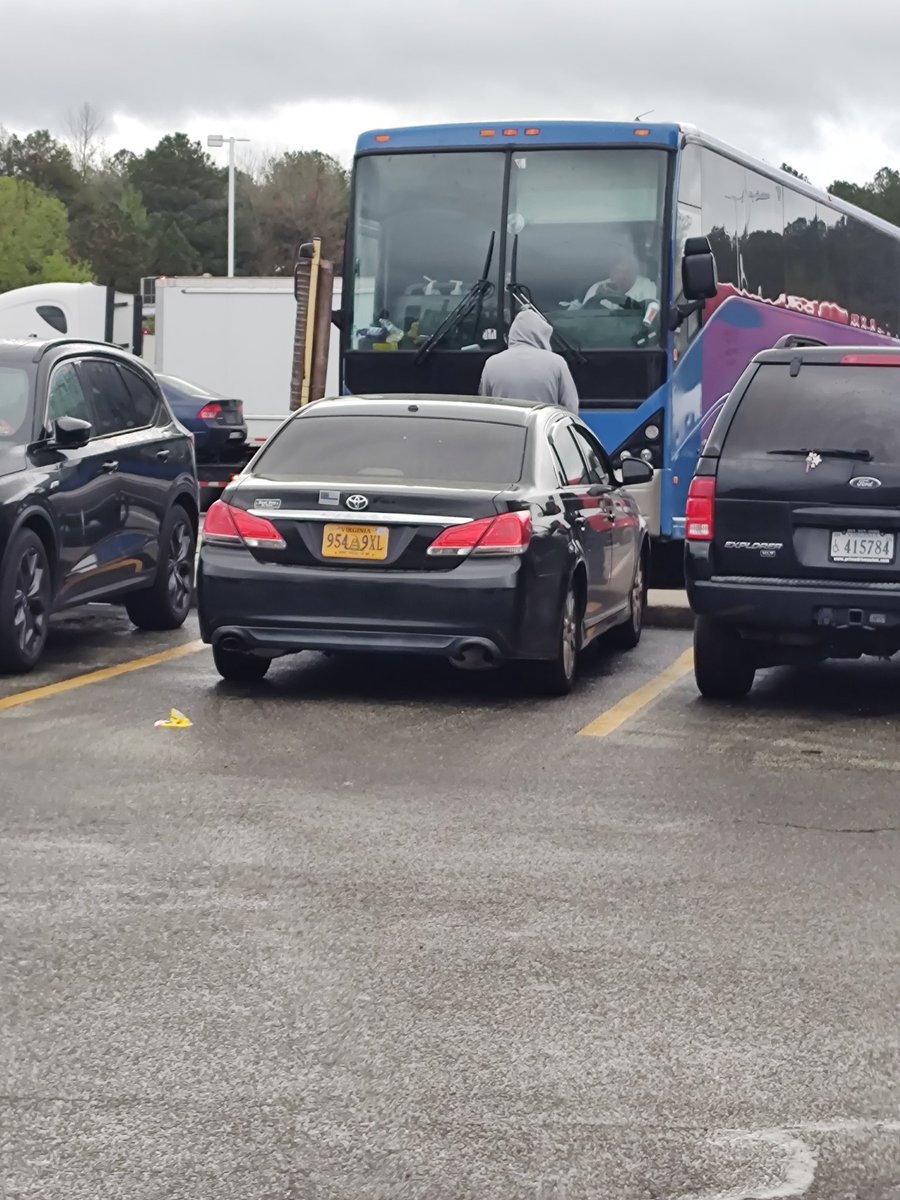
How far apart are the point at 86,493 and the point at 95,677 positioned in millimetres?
1118

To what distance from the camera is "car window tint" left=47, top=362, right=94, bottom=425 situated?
11.7 metres

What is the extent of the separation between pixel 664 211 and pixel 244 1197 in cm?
1250

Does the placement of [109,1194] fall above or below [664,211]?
below


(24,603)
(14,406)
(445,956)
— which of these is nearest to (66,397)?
(14,406)

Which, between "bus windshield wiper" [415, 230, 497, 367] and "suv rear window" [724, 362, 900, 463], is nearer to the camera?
"suv rear window" [724, 362, 900, 463]

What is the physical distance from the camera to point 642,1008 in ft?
17.1

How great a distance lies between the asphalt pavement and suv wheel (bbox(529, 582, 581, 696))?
1.64 ft

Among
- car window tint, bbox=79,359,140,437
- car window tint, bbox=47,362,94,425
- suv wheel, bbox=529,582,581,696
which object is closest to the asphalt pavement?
suv wheel, bbox=529,582,581,696

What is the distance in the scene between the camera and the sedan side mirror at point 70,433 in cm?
1128

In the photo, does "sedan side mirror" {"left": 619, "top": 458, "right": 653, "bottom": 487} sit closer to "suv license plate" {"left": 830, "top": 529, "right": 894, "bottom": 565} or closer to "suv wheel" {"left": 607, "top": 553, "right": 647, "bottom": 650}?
"suv wheel" {"left": 607, "top": 553, "right": 647, "bottom": 650}

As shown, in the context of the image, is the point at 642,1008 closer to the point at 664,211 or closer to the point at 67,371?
the point at 67,371

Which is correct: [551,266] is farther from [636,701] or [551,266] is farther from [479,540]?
[479,540]

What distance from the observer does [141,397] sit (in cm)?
1327

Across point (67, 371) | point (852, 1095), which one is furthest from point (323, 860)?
point (67, 371)
